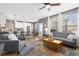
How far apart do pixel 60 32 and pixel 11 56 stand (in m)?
1.18

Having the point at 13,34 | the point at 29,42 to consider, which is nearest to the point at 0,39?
the point at 13,34

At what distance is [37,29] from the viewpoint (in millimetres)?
2594

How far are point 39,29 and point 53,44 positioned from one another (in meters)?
0.44

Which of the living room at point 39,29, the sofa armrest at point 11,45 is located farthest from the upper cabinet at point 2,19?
the sofa armrest at point 11,45

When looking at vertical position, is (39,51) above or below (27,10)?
below

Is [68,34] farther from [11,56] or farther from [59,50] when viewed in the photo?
[11,56]

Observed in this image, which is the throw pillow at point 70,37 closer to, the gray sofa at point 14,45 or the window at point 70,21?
the window at point 70,21

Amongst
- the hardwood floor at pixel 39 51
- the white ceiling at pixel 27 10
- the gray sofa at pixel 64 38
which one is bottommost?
the hardwood floor at pixel 39 51

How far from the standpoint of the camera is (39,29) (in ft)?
8.50

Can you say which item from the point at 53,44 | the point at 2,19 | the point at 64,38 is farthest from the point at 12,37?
the point at 64,38

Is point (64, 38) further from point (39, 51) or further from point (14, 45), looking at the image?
point (14, 45)

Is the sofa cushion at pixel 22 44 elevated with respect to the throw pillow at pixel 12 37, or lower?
lower

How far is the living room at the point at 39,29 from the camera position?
2453mm

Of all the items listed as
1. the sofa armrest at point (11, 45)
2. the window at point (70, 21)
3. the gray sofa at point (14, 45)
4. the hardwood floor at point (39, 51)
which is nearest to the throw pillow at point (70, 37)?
the window at point (70, 21)
